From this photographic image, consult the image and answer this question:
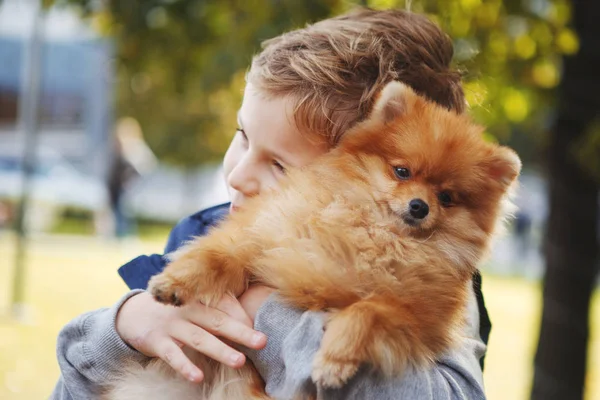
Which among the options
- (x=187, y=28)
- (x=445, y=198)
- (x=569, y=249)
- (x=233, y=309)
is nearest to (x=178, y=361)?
(x=233, y=309)

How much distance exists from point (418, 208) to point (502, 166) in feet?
1.13

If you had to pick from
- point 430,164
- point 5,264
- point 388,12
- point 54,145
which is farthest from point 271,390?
point 54,145

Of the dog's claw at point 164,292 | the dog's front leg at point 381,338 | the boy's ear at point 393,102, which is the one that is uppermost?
the boy's ear at point 393,102

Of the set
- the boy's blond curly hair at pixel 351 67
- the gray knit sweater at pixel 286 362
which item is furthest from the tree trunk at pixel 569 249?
the gray knit sweater at pixel 286 362

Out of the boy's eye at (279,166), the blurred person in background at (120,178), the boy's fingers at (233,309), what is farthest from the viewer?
the blurred person in background at (120,178)

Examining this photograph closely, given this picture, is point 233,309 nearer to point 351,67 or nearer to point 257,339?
point 257,339

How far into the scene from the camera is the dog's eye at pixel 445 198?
2.04 m

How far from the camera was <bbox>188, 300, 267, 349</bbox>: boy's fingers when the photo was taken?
1811 mm

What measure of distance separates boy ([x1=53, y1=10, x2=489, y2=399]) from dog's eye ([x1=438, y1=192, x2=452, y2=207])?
319 mm

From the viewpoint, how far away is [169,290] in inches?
72.9

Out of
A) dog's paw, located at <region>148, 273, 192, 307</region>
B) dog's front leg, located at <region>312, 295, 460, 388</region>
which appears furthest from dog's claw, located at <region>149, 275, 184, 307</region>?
dog's front leg, located at <region>312, 295, 460, 388</region>

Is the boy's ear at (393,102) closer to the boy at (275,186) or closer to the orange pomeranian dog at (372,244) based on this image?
the orange pomeranian dog at (372,244)

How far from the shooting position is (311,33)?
234 centimetres

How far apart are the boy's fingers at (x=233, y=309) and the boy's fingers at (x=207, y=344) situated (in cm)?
8
